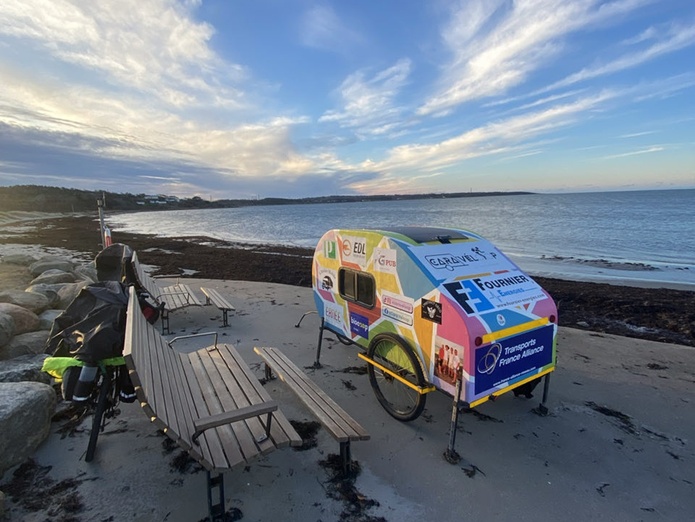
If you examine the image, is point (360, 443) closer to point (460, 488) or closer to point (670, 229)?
point (460, 488)

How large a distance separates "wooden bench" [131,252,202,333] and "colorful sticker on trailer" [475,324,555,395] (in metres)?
5.97

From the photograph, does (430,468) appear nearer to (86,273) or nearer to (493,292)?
(493,292)

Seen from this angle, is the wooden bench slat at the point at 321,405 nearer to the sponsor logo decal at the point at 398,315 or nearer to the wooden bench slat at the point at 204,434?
the wooden bench slat at the point at 204,434

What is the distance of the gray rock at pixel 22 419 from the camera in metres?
3.36

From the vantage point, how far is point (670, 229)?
118 feet

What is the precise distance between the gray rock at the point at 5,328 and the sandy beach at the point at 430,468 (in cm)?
215

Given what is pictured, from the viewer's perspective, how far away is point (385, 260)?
451 centimetres

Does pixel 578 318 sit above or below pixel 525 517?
below

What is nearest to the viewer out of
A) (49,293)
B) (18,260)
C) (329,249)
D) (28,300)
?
(329,249)

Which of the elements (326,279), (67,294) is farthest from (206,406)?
(67,294)

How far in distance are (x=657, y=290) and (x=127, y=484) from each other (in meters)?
16.2

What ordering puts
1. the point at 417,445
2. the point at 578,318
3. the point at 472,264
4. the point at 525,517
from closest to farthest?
the point at 525,517
the point at 417,445
the point at 472,264
the point at 578,318

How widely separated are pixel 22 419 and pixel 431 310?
4.25m

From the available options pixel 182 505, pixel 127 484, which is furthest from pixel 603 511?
pixel 127 484
